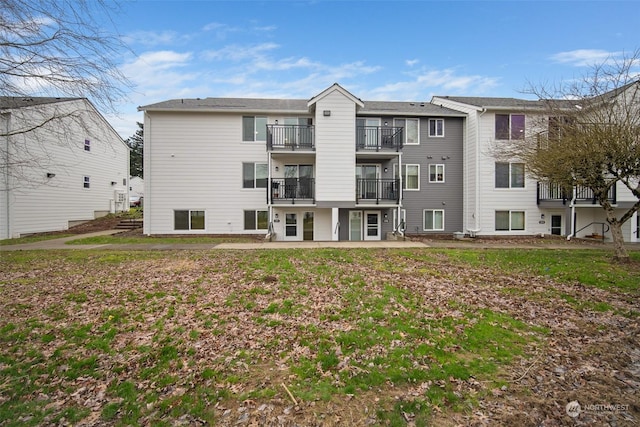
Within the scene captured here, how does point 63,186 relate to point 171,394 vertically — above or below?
above

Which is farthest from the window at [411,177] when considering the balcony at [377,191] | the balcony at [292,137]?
the balcony at [292,137]

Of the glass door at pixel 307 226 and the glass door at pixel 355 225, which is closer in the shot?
the glass door at pixel 307 226

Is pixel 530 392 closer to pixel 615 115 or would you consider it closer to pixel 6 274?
pixel 615 115

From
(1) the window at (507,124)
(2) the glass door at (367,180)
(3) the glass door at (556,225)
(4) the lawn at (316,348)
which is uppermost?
(1) the window at (507,124)

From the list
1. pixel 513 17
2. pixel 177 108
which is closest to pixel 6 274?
pixel 177 108

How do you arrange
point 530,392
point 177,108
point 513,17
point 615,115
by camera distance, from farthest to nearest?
point 177,108
point 513,17
point 615,115
point 530,392

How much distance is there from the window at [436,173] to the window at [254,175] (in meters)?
10.5

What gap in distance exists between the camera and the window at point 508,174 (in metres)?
18.4

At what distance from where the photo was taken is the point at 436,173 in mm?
19125

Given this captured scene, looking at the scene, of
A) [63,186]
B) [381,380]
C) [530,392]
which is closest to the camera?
[530,392]

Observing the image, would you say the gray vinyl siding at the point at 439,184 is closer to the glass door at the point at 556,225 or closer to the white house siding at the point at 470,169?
the white house siding at the point at 470,169

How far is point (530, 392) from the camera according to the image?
3410 millimetres

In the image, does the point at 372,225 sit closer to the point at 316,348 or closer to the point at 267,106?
the point at 267,106

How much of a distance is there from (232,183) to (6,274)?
10.8 meters
